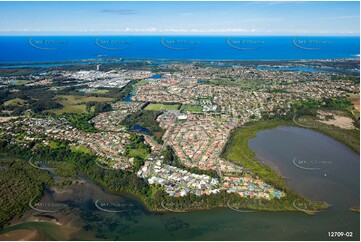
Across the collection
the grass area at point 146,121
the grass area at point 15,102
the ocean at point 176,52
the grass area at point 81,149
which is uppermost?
the ocean at point 176,52

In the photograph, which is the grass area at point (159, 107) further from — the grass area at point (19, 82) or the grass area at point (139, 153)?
the grass area at point (19, 82)

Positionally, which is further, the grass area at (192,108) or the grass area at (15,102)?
the grass area at (15,102)

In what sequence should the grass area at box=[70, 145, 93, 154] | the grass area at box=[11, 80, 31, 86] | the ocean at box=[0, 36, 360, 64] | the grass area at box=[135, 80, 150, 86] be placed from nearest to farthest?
the grass area at box=[70, 145, 93, 154] → the grass area at box=[11, 80, 31, 86] → the grass area at box=[135, 80, 150, 86] → the ocean at box=[0, 36, 360, 64]

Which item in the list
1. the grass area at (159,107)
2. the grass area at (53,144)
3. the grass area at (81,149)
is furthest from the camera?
the grass area at (159,107)

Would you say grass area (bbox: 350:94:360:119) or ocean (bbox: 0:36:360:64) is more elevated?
ocean (bbox: 0:36:360:64)

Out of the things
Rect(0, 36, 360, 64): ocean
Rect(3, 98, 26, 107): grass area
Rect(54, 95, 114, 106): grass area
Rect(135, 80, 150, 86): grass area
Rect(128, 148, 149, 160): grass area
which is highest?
Rect(0, 36, 360, 64): ocean

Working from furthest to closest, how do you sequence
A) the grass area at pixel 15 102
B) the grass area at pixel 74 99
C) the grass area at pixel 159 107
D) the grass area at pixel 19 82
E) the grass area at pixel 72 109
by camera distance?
the grass area at pixel 19 82 < the grass area at pixel 74 99 < the grass area at pixel 15 102 < the grass area at pixel 159 107 < the grass area at pixel 72 109

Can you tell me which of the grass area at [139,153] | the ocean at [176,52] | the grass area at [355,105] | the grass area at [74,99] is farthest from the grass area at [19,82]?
the grass area at [355,105]

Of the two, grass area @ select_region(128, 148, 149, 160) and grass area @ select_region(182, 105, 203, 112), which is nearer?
grass area @ select_region(128, 148, 149, 160)

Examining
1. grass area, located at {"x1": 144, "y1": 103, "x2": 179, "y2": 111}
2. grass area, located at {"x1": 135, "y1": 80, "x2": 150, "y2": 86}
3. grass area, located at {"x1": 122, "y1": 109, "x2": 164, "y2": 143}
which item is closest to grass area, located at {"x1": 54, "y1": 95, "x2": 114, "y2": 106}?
grass area, located at {"x1": 144, "y1": 103, "x2": 179, "y2": 111}

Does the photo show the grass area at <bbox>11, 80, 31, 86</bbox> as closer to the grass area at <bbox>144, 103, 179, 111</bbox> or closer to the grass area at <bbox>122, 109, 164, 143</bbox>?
the grass area at <bbox>144, 103, 179, 111</bbox>

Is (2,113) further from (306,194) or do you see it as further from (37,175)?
(306,194)
